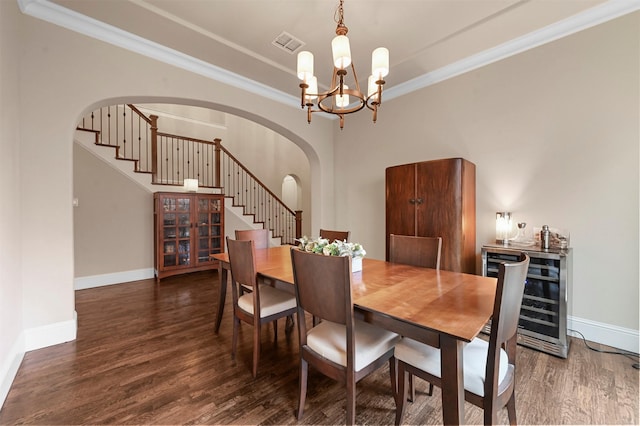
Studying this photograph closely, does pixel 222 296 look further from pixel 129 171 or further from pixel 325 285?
pixel 129 171

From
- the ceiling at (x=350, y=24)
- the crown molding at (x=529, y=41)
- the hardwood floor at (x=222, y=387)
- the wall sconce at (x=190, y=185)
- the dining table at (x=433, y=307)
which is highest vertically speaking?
the ceiling at (x=350, y=24)

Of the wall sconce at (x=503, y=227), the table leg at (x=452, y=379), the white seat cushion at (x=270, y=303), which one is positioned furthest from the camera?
the wall sconce at (x=503, y=227)

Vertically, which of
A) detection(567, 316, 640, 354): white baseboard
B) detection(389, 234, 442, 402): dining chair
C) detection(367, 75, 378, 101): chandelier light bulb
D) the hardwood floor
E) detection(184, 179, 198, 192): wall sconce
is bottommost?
the hardwood floor

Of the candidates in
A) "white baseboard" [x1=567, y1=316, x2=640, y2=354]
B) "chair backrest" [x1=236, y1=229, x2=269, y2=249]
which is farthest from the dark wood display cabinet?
"white baseboard" [x1=567, y1=316, x2=640, y2=354]

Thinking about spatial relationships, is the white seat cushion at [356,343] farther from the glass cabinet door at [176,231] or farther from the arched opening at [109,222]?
the glass cabinet door at [176,231]

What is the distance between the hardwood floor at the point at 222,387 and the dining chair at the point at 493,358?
478 mm

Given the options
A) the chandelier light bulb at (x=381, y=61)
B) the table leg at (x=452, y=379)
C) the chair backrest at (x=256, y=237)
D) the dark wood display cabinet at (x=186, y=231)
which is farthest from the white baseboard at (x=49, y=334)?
the chandelier light bulb at (x=381, y=61)

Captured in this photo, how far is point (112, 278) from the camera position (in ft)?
13.9

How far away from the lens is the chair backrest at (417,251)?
204 cm

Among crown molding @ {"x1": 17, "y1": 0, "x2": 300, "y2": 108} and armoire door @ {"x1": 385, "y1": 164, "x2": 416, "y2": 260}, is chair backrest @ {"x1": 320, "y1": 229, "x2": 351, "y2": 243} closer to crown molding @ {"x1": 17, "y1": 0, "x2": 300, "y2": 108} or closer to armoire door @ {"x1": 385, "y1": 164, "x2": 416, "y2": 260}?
armoire door @ {"x1": 385, "y1": 164, "x2": 416, "y2": 260}

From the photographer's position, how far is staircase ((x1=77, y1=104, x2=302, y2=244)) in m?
5.27

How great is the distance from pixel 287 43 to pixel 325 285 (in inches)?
99.6

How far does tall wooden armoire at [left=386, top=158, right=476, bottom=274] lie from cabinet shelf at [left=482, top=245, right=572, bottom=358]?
37 centimetres

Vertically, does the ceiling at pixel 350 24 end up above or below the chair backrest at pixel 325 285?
above
